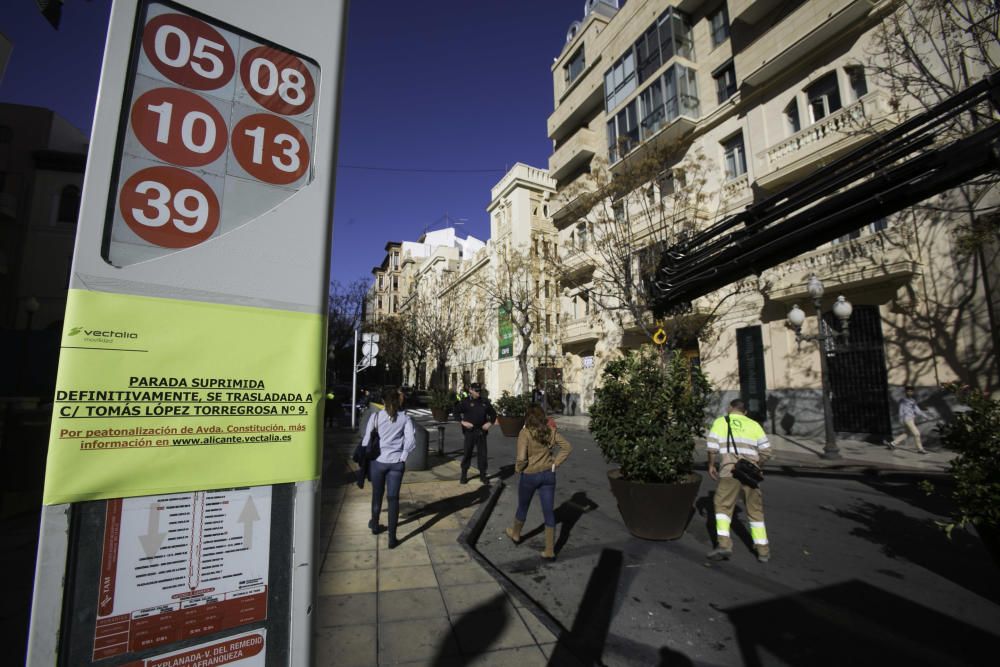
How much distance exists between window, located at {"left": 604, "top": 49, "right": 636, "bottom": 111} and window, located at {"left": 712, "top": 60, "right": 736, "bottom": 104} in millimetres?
3962

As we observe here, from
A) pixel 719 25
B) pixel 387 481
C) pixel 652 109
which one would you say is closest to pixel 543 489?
pixel 387 481

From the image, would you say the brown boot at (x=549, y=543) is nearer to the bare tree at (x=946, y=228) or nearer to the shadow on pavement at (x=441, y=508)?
the shadow on pavement at (x=441, y=508)

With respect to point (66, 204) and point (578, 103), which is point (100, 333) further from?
point (578, 103)

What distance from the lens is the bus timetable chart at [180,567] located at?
110cm

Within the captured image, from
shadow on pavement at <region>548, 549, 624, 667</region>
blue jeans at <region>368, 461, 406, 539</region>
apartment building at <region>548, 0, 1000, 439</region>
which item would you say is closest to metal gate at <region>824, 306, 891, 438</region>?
apartment building at <region>548, 0, 1000, 439</region>

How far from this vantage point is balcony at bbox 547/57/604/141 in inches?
997

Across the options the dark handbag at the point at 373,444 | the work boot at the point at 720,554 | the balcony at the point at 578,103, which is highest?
the balcony at the point at 578,103

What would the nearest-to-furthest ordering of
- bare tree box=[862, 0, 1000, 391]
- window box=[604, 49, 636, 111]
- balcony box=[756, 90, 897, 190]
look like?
1. bare tree box=[862, 0, 1000, 391]
2. balcony box=[756, 90, 897, 190]
3. window box=[604, 49, 636, 111]

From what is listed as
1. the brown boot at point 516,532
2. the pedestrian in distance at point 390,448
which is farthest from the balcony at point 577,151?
the brown boot at point 516,532

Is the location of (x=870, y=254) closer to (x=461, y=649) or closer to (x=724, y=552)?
(x=724, y=552)

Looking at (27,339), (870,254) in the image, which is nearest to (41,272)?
(27,339)

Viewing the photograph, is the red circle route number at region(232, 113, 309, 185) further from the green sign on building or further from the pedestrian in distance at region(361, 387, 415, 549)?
the green sign on building

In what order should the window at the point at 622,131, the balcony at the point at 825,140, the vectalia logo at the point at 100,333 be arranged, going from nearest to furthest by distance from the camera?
the vectalia logo at the point at 100,333 → the balcony at the point at 825,140 → the window at the point at 622,131

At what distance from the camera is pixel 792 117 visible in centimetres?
1623
